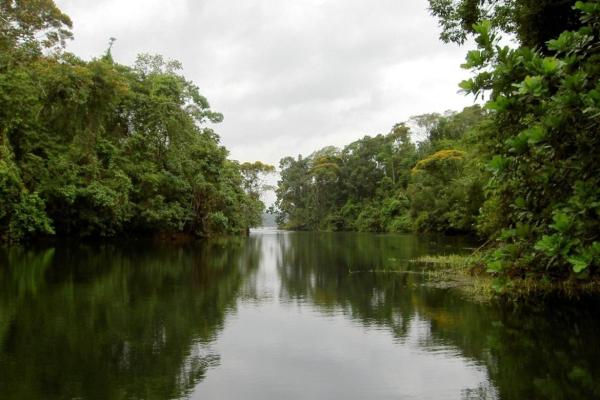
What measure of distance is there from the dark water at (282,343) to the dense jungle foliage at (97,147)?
11.6 m

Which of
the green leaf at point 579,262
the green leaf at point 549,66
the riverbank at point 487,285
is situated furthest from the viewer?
the riverbank at point 487,285

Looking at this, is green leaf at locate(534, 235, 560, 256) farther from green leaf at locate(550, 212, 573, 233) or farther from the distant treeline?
the distant treeline

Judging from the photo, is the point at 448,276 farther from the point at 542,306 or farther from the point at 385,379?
the point at 385,379

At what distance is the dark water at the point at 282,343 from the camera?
17.7ft

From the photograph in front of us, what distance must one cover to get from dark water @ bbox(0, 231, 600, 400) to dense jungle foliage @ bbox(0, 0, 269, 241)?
37.9 ft

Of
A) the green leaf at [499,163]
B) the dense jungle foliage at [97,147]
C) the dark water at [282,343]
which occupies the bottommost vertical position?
the dark water at [282,343]

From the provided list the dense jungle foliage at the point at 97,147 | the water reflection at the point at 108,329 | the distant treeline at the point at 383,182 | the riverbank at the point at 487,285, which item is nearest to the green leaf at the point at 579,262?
the water reflection at the point at 108,329

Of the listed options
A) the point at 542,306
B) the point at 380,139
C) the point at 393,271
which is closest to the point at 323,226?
the point at 380,139

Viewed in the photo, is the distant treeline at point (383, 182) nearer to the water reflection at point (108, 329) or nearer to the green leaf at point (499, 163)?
the water reflection at point (108, 329)

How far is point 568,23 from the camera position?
729cm

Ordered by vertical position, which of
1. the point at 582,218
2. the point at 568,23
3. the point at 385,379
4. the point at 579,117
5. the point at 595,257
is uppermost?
the point at 568,23

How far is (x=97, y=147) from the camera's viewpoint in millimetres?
26672

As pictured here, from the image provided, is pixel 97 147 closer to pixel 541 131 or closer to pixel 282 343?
pixel 282 343

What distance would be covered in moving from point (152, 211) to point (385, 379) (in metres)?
24.1
